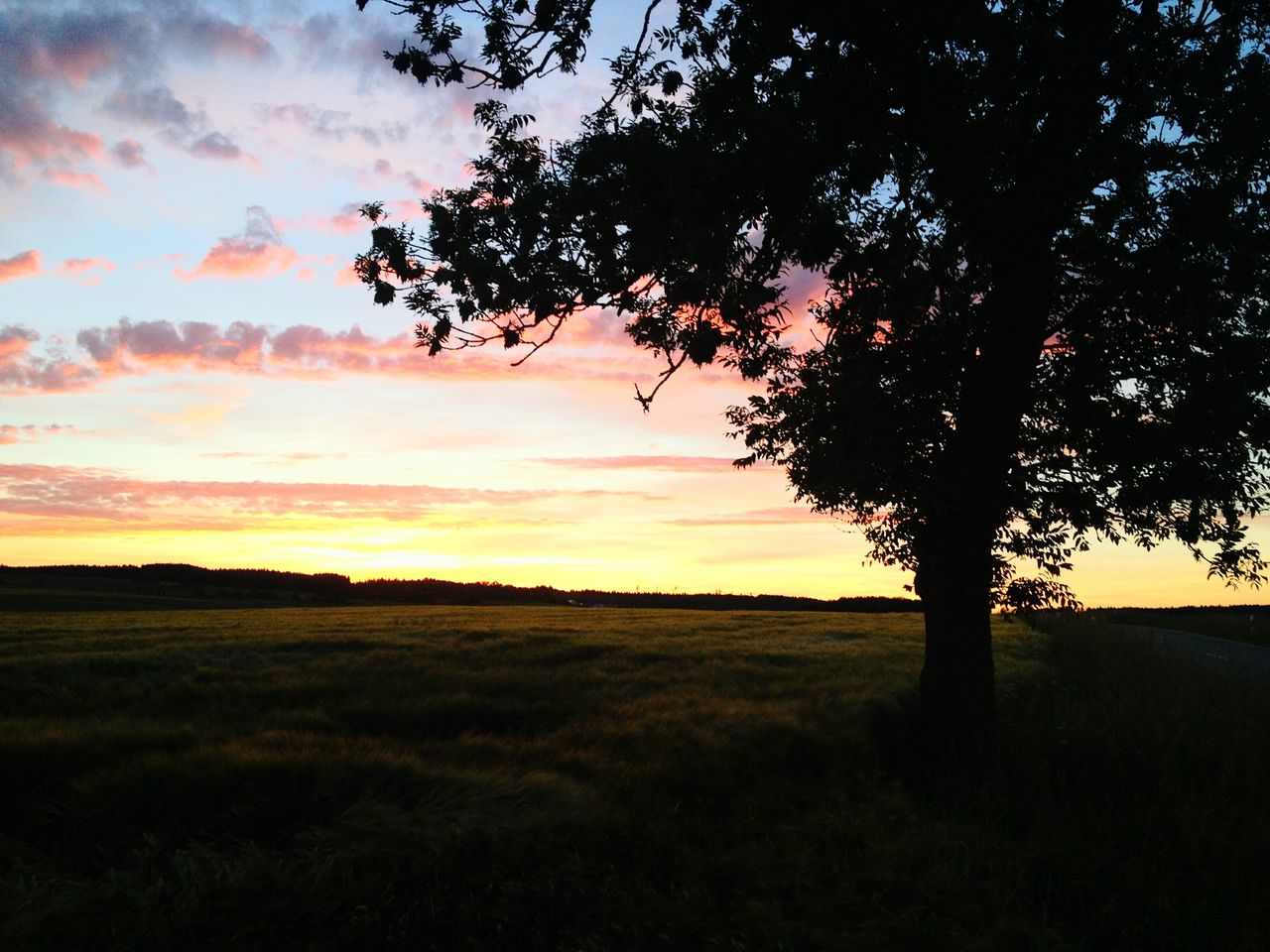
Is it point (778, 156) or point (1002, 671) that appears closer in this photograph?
point (778, 156)

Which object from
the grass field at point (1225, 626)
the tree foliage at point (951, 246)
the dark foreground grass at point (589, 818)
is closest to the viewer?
the dark foreground grass at point (589, 818)

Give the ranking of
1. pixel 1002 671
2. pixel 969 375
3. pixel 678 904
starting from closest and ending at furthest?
1. pixel 678 904
2. pixel 969 375
3. pixel 1002 671

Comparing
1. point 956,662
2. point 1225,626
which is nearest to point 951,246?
point 956,662

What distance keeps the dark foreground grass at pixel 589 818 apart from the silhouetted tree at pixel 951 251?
101 inches

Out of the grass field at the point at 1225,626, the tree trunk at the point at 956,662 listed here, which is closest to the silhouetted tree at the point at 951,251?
the tree trunk at the point at 956,662

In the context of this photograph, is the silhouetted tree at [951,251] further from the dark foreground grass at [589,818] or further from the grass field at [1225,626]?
the grass field at [1225,626]

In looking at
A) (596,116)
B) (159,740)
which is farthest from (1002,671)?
(159,740)

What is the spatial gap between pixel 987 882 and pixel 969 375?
22.2 ft

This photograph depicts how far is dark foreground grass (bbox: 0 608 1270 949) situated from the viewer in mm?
6566

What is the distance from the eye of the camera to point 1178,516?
12.2 m

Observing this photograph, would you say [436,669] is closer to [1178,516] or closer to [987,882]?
[987,882]

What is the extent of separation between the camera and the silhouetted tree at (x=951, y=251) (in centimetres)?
1067

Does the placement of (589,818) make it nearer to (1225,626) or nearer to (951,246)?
(951,246)

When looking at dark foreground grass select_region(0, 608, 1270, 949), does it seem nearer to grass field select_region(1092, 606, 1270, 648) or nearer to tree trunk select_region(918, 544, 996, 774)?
tree trunk select_region(918, 544, 996, 774)
